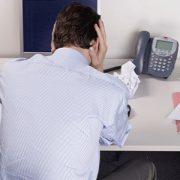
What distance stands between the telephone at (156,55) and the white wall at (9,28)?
21.9 inches

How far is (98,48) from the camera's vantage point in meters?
1.27

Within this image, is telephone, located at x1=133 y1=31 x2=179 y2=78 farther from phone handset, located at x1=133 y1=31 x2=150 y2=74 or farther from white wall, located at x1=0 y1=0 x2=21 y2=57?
white wall, located at x1=0 y1=0 x2=21 y2=57

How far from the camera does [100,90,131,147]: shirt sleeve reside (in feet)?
3.10

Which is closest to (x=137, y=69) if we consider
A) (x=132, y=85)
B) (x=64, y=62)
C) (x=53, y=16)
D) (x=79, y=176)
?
(x=132, y=85)

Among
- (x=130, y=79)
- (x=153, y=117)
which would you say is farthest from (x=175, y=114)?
(x=130, y=79)

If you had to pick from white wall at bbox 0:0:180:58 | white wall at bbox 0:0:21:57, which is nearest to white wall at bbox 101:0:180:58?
white wall at bbox 0:0:180:58

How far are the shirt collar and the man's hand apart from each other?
0.13m

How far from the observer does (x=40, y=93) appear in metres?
0.92

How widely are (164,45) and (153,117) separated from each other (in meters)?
0.40

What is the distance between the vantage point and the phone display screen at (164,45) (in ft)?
5.24

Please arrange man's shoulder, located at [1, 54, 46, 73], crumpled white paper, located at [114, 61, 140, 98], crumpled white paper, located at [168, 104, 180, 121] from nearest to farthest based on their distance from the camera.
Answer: man's shoulder, located at [1, 54, 46, 73]
crumpled white paper, located at [168, 104, 180, 121]
crumpled white paper, located at [114, 61, 140, 98]

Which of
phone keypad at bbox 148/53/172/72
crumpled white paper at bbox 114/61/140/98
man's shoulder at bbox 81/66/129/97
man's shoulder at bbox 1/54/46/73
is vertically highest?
man's shoulder at bbox 1/54/46/73

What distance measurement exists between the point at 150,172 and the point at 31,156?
501mm

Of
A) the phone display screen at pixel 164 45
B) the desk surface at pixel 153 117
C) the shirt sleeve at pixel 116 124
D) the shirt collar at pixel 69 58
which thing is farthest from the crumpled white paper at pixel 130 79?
the shirt collar at pixel 69 58
